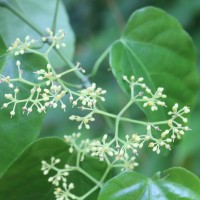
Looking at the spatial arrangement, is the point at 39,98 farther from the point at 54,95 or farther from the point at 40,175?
the point at 40,175

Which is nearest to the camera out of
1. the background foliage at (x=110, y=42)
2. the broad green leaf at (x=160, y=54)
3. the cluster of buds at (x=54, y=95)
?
the cluster of buds at (x=54, y=95)

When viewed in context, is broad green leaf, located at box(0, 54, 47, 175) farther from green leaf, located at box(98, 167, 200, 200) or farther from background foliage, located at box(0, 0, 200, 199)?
background foliage, located at box(0, 0, 200, 199)

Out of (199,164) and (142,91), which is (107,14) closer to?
(199,164)

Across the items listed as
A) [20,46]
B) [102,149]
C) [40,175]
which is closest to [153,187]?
[102,149]

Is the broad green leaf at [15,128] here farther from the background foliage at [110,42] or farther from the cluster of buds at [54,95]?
the background foliage at [110,42]

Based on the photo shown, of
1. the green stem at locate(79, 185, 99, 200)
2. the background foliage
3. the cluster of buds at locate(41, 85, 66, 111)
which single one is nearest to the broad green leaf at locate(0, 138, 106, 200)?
the green stem at locate(79, 185, 99, 200)

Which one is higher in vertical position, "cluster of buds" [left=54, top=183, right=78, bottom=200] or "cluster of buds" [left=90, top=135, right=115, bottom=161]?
"cluster of buds" [left=90, top=135, right=115, bottom=161]

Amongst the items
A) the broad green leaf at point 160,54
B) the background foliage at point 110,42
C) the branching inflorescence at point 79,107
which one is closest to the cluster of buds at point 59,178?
the branching inflorescence at point 79,107

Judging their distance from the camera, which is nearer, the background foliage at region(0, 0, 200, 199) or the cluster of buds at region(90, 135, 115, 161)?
the cluster of buds at region(90, 135, 115, 161)
